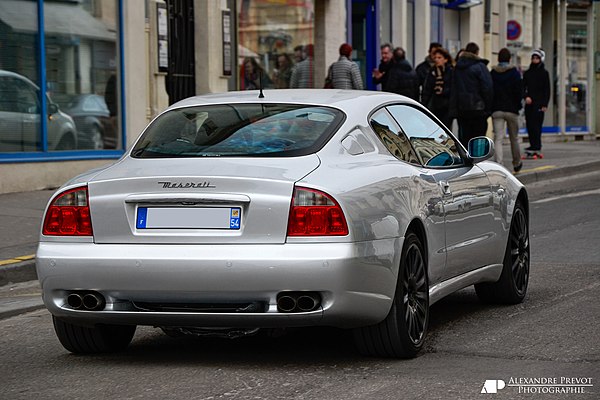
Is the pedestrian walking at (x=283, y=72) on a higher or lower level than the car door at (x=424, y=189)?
higher

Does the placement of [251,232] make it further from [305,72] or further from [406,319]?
[305,72]

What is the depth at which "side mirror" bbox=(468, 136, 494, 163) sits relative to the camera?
8.09 metres

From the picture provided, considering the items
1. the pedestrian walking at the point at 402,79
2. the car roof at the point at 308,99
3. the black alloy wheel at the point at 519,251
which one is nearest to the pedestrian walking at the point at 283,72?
the pedestrian walking at the point at 402,79

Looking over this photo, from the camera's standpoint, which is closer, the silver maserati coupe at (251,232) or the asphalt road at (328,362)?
the asphalt road at (328,362)

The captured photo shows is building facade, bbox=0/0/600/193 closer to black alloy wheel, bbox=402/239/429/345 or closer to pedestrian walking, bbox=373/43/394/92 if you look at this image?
pedestrian walking, bbox=373/43/394/92

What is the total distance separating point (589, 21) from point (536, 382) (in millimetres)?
33926

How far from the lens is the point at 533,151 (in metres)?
25.5

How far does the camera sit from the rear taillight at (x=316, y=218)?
613cm

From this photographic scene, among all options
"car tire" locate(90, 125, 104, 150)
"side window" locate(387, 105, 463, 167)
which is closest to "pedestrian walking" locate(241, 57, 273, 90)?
"car tire" locate(90, 125, 104, 150)

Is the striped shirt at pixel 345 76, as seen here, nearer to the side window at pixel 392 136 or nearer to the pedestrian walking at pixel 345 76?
the pedestrian walking at pixel 345 76

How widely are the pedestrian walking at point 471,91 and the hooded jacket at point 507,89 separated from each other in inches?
63.2

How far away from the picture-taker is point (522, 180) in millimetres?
20609

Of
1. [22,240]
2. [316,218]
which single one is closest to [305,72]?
[22,240]

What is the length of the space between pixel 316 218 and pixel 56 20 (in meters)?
12.0
